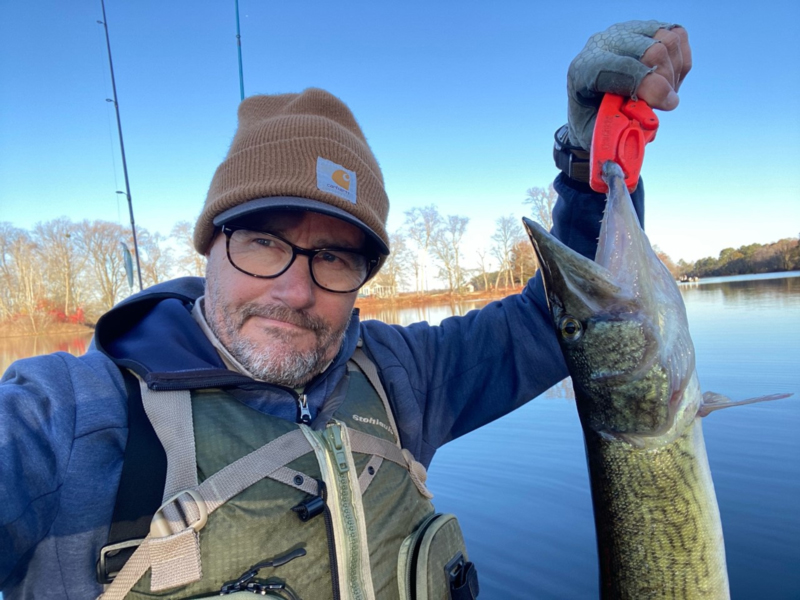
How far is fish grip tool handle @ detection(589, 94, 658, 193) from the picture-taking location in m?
1.80

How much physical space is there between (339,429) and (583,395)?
0.91 m

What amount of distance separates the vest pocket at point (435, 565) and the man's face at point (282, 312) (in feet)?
2.60

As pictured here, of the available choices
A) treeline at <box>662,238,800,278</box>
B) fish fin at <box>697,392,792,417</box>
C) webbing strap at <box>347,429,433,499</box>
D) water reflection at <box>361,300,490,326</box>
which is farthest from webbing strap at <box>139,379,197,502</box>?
treeline at <box>662,238,800,278</box>

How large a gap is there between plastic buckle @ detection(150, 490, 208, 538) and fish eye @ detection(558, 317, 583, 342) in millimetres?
1314

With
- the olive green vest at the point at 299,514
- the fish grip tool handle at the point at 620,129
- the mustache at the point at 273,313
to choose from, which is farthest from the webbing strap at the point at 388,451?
the fish grip tool handle at the point at 620,129

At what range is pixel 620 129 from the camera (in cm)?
180

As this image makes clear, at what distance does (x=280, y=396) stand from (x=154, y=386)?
1.60 feet

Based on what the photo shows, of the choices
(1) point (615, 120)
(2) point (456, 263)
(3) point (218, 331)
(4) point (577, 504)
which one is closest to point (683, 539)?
(1) point (615, 120)

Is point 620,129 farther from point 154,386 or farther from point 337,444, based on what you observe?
point 154,386

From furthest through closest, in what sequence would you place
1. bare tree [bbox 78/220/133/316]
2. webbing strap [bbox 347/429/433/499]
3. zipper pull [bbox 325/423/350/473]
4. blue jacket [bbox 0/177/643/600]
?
bare tree [bbox 78/220/133/316]
webbing strap [bbox 347/429/433/499]
zipper pull [bbox 325/423/350/473]
blue jacket [bbox 0/177/643/600]

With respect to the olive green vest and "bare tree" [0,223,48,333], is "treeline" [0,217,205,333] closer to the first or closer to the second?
"bare tree" [0,223,48,333]

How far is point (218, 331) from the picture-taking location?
6.63 ft

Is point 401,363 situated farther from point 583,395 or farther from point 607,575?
point 607,575

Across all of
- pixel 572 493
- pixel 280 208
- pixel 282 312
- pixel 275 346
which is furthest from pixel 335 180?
pixel 572 493
